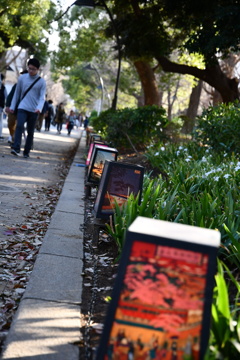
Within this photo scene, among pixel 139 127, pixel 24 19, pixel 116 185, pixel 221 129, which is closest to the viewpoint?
A: pixel 116 185

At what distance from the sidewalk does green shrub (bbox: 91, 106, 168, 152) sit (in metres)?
9.64

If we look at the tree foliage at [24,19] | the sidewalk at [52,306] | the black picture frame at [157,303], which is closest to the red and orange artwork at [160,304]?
the black picture frame at [157,303]

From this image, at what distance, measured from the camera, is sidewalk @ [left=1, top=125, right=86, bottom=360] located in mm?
2801

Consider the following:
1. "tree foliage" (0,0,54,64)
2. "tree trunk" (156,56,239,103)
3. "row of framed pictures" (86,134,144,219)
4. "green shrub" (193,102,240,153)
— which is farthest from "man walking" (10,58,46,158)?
"tree foliage" (0,0,54,64)

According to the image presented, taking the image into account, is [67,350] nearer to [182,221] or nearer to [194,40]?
[182,221]

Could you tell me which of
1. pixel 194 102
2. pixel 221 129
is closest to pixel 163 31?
pixel 194 102

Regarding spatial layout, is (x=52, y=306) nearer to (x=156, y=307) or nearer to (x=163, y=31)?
(x=156, y=307)

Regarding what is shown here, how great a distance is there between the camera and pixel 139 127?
15406 mm

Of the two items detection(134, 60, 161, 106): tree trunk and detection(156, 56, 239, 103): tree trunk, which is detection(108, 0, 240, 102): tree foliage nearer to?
detection(156, 56, 239, 103): tree trunk

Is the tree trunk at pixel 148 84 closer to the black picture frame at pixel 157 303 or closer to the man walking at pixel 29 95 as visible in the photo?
the man walking at pixel 29 95

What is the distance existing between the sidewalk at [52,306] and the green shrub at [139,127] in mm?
9645

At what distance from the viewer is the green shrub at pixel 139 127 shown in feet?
49.0

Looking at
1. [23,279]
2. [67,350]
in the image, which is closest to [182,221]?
[23,279]

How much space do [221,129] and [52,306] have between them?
7078mm
